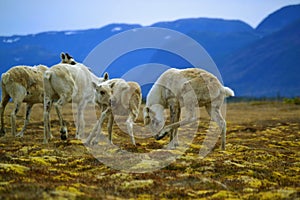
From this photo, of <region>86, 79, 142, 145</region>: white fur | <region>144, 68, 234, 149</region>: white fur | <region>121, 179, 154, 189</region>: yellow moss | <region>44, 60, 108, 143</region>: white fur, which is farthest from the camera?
<region>86, 79, 142, 145</region>: white fur

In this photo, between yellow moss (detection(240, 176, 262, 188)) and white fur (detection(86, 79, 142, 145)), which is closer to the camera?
yellow moss (detection(240, 176, 262, 188))

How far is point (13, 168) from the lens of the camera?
11852 millimetres

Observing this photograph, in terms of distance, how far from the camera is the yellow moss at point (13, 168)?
11.6 m

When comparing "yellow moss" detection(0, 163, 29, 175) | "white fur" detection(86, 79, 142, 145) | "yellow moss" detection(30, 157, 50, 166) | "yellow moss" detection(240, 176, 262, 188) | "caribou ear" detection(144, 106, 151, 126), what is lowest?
"yellow moss" detection(240, 176, 262, 188)

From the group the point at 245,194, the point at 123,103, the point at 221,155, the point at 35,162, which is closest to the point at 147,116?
the point at 123,103

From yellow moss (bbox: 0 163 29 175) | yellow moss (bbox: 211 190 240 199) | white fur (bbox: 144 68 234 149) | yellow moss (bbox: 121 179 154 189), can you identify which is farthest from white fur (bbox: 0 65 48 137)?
yellow moss (bbox: 211 190 240 199)

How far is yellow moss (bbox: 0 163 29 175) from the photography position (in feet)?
38.0

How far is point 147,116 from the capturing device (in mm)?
18406

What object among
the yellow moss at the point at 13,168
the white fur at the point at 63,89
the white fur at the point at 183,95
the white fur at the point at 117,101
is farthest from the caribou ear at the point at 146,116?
the yellow moss at the point at 13,168

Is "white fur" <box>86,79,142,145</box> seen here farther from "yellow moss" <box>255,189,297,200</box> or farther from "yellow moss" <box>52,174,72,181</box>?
"yellow moss" <box>255,189,297,200</box>

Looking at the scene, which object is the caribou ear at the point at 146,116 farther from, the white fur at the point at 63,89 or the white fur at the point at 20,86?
the white fur at the point at 20,86

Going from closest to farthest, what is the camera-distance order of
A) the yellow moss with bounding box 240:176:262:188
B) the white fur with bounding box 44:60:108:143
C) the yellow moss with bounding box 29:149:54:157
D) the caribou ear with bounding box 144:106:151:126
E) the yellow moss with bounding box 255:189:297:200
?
1. the yellow moss with bounding box 255:189:297:200
2. the yellow moss with bounding box 240:176:262:188
3. the yellow moss with bounding box 29:149:54:157
4. the white fur with bounding box 44:60:108:143
5. the caribou ear with bounding box 144:106:151:126

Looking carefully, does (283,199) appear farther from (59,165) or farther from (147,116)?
(147,116)

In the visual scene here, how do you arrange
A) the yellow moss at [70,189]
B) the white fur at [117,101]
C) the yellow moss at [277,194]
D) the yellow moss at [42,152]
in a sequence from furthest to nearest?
the white fur at [117,101], the yellow moss at [42,152], the yellow moss at [277,194], the yellow moss at [70,189]
